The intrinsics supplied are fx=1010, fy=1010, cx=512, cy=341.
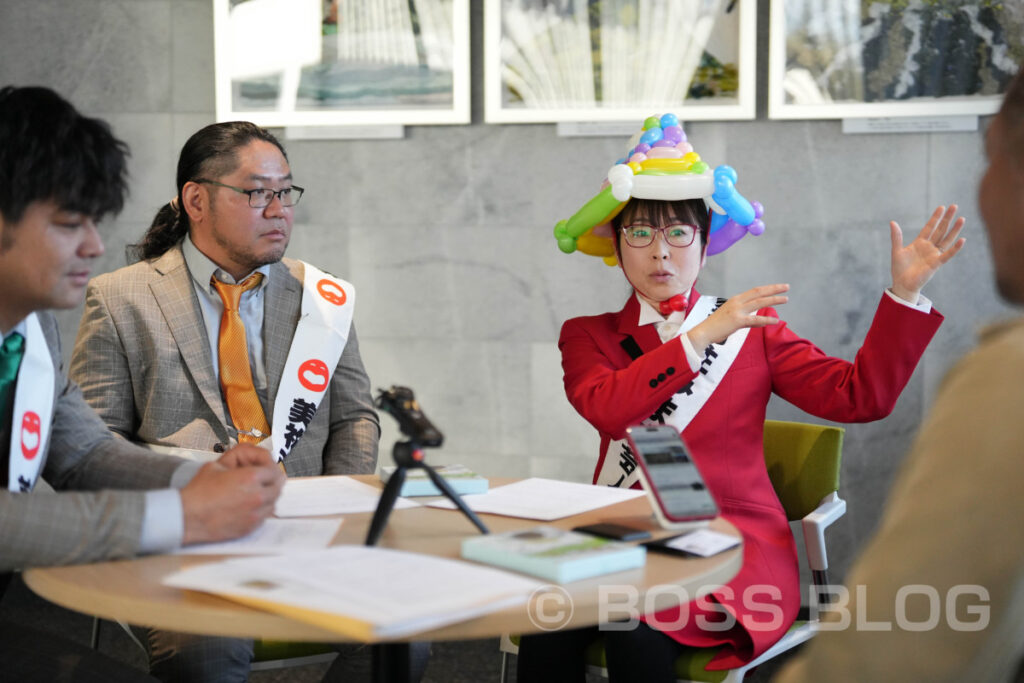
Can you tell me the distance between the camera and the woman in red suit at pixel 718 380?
207 centimetres

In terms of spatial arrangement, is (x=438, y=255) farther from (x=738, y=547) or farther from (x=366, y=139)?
(x=738, y=547)

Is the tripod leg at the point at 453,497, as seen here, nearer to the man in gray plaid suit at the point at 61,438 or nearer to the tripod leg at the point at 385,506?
the tripod leg at the point at 385,506

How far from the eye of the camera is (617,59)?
3.76m

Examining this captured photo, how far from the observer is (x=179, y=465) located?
184 cm

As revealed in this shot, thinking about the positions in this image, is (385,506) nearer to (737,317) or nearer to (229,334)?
(737,317)

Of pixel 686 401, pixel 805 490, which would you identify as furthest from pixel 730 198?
pixel 805 490

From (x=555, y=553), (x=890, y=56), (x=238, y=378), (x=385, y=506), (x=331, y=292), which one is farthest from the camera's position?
(x=890, y=56)

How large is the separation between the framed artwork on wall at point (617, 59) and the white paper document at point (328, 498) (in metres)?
2.14

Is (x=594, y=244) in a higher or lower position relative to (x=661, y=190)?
lower

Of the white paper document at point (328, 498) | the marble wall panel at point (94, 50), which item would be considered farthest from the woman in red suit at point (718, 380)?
the marble wall panel at point (94, 50)

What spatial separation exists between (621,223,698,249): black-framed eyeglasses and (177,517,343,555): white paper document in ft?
3.74

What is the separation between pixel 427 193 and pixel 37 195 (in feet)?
7.83

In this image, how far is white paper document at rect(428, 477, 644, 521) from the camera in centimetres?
177

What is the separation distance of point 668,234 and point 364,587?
1481 millimetres
